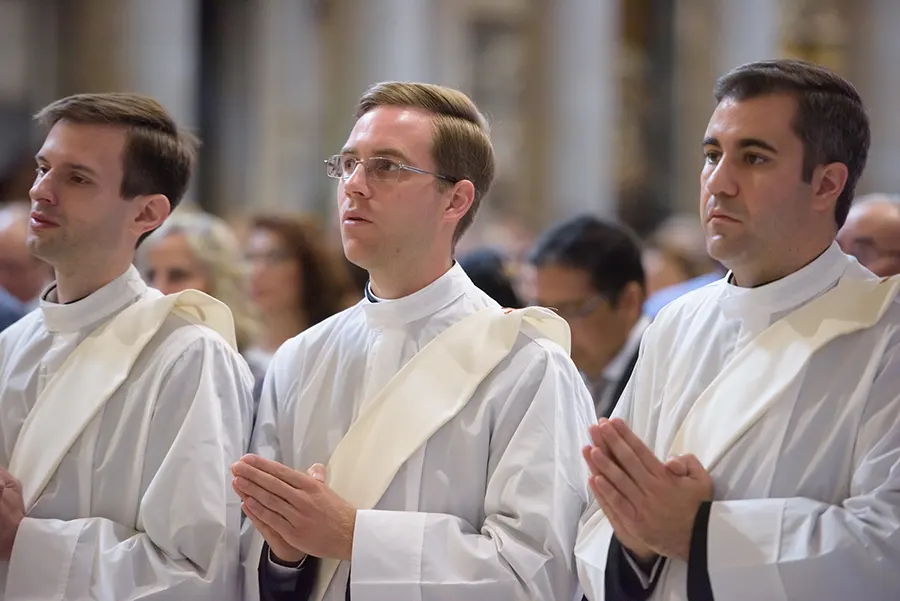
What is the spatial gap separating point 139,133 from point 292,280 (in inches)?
92.5

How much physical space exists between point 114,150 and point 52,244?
12.1 inches

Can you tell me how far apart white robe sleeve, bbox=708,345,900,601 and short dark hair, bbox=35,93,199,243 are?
1.80 meters

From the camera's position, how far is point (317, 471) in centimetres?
291

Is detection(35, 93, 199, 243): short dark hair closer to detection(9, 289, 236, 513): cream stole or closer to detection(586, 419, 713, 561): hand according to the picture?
detection(9, 289, 236, 513): cream stole

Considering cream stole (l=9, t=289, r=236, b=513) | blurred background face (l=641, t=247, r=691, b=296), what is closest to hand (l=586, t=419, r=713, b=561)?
cream stole (l=9, t=289, r=236, b=513)

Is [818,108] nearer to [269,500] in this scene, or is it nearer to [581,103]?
[269,500]

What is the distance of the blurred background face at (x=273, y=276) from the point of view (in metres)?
5.63

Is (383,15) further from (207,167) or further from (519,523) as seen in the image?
(519,523)

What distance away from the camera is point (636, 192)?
65.7ft

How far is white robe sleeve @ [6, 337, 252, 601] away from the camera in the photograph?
292cm

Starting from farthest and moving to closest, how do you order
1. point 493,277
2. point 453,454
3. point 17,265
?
point 17,265 < point 493,277 < point 453,454

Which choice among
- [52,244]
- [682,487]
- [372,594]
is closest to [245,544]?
[372,594]

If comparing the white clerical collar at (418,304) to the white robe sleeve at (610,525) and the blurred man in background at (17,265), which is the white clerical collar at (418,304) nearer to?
the white robe sleeve at (610,525)

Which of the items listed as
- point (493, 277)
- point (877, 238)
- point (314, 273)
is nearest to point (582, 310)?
point (493, 277)
